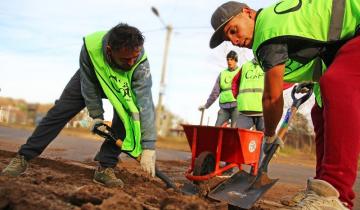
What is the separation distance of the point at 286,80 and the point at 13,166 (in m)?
2.40

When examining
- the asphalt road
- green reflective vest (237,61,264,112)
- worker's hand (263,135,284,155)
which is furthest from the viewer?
the asphalt road

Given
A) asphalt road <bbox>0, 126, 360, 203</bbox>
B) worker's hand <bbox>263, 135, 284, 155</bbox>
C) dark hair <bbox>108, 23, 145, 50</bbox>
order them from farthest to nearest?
asphalt road <bbox>0, 126, 360, 203</bbox> < dark hair <bbox>108, 23, 145, 50</bbox> < worker's hand <bbox>263, 135, 284, 155</bbox>

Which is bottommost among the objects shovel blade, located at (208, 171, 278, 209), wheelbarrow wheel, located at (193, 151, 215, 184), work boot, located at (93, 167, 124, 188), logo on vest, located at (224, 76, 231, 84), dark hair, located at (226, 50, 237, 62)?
work boot, located at (93, 167, 124, 188)

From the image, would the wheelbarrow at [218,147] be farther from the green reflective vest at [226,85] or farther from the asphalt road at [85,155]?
the green reflective vest at [226,85]

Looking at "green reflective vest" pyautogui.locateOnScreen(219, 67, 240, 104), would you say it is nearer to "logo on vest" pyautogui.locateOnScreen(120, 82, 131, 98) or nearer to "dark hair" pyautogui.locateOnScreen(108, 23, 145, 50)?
"logo on vest" pyautogui.locateOnScreen(120, 82, 131, 98)

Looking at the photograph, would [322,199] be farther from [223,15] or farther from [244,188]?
[223,15]

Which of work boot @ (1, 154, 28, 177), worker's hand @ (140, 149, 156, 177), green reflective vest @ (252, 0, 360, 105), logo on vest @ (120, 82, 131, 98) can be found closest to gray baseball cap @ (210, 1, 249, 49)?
green reflective vest @ (252, 0, 360, 105)

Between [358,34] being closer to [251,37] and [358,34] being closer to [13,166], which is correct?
[251,37]

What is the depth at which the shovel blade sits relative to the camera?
295 cm

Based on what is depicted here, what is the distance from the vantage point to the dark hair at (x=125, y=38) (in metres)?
3.61

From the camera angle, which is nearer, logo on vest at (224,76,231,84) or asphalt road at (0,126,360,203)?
asphalt road at (0,126,360,203)

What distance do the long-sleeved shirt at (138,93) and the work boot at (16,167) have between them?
726 mm

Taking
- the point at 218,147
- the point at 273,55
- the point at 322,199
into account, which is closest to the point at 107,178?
the point at 218,147

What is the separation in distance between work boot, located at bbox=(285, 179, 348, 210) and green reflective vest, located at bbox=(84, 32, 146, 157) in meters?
1.91
